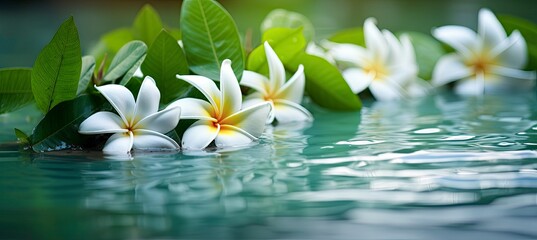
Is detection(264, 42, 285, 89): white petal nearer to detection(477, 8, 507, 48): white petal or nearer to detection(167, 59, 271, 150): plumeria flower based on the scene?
detection(167, 59, 271, 150): plumeria flower

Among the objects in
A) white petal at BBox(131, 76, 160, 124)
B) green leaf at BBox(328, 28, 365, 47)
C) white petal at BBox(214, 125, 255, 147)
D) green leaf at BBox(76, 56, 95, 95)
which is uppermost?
green leaf at BBox(328, 28, 365, 47)

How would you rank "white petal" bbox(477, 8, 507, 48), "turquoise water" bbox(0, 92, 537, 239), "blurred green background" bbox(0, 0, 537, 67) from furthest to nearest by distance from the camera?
"blurred green background" bbox(0, 0, 537, 67), "white petal" bbox(477, 8, 507, 48), "turquoise water" bbox(0, 92, 537, 239)

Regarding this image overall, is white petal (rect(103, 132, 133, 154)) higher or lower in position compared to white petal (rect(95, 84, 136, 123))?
lower

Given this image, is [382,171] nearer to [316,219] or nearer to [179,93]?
[316,219]

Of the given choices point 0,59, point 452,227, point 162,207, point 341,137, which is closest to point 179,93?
point 341,137

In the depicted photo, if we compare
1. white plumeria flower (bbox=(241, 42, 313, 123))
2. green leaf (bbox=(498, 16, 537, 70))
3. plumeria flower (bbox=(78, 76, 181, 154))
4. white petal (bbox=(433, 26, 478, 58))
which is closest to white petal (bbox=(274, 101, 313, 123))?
white plumeria flower (bbox=(241, 42, 313, 123))

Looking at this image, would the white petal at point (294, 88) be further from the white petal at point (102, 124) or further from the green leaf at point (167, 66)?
the white petal at point (102, 124)

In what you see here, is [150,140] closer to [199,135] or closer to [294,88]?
[199,135]

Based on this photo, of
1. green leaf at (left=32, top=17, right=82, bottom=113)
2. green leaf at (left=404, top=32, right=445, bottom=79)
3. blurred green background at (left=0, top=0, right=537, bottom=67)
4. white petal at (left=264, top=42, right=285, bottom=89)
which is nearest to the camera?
green leaf at (left=32, top=17, right=82, bottom=113)
